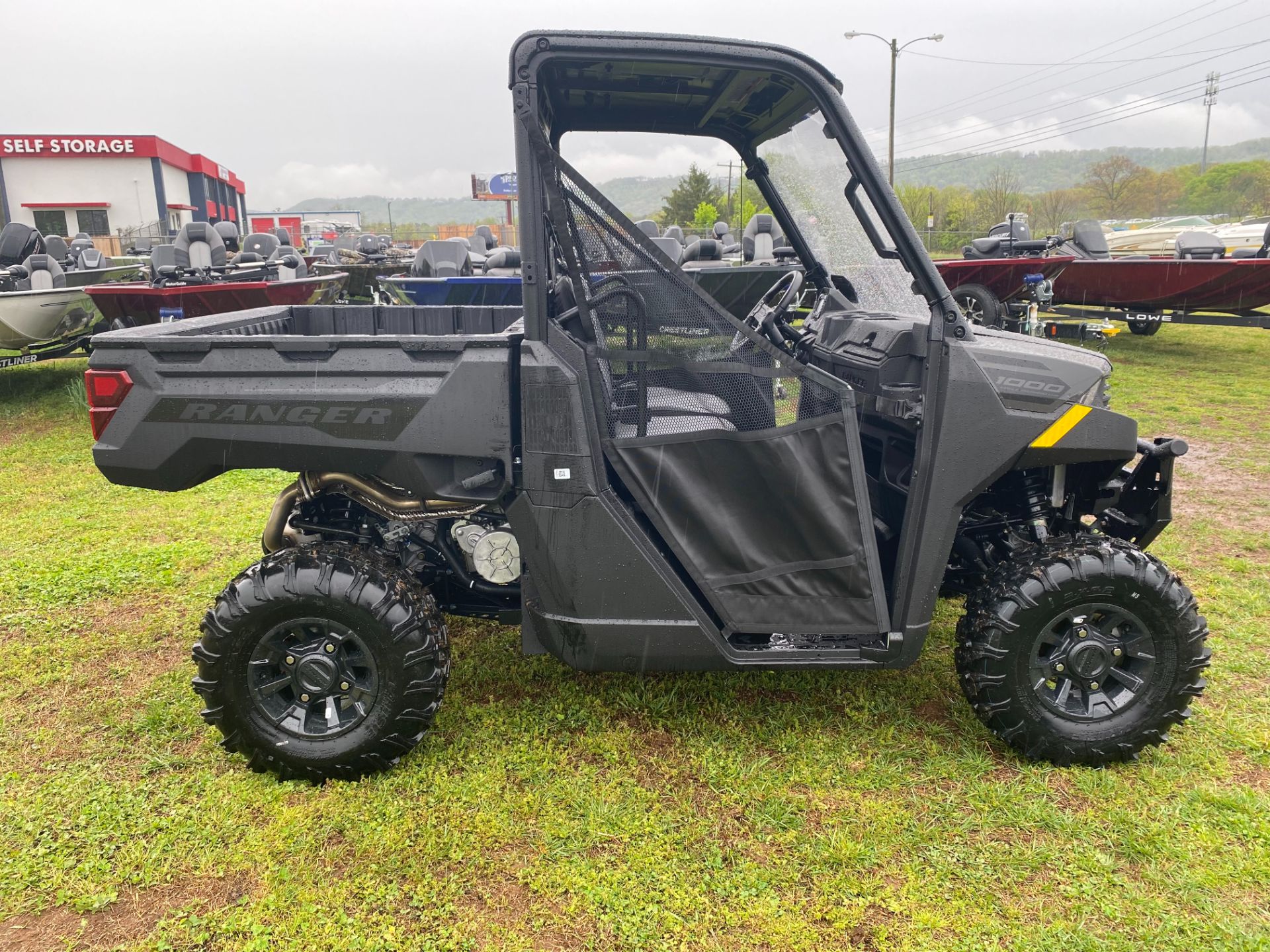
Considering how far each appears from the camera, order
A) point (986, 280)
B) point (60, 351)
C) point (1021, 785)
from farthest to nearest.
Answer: point (986, 280) < point (60, 351) < point (1021, 785)

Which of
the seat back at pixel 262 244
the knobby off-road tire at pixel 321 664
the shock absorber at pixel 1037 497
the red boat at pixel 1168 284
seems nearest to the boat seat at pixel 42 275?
the seat back at pixel 262 244

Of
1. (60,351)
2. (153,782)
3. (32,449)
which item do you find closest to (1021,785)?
(153,782)

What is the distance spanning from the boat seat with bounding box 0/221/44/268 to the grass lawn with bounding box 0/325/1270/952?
8.34 meters

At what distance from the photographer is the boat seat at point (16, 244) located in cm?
1023

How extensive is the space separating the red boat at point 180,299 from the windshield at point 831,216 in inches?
243

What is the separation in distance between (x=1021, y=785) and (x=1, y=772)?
3469 millimetres

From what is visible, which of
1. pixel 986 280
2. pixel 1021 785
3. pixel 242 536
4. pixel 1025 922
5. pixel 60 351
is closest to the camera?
pixel 1025 922

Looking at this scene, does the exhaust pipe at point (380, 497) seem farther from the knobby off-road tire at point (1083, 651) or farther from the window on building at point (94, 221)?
the window on building at point (94, 221)

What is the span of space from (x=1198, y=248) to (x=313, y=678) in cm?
1274

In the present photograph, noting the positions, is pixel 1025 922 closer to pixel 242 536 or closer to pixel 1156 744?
pixel 1156 744

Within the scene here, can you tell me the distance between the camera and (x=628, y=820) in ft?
8.96

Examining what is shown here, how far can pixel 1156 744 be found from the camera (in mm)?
2982

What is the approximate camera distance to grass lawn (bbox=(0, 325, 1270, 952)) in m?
2.33

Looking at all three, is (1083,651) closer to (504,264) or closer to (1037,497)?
(1037,497)
